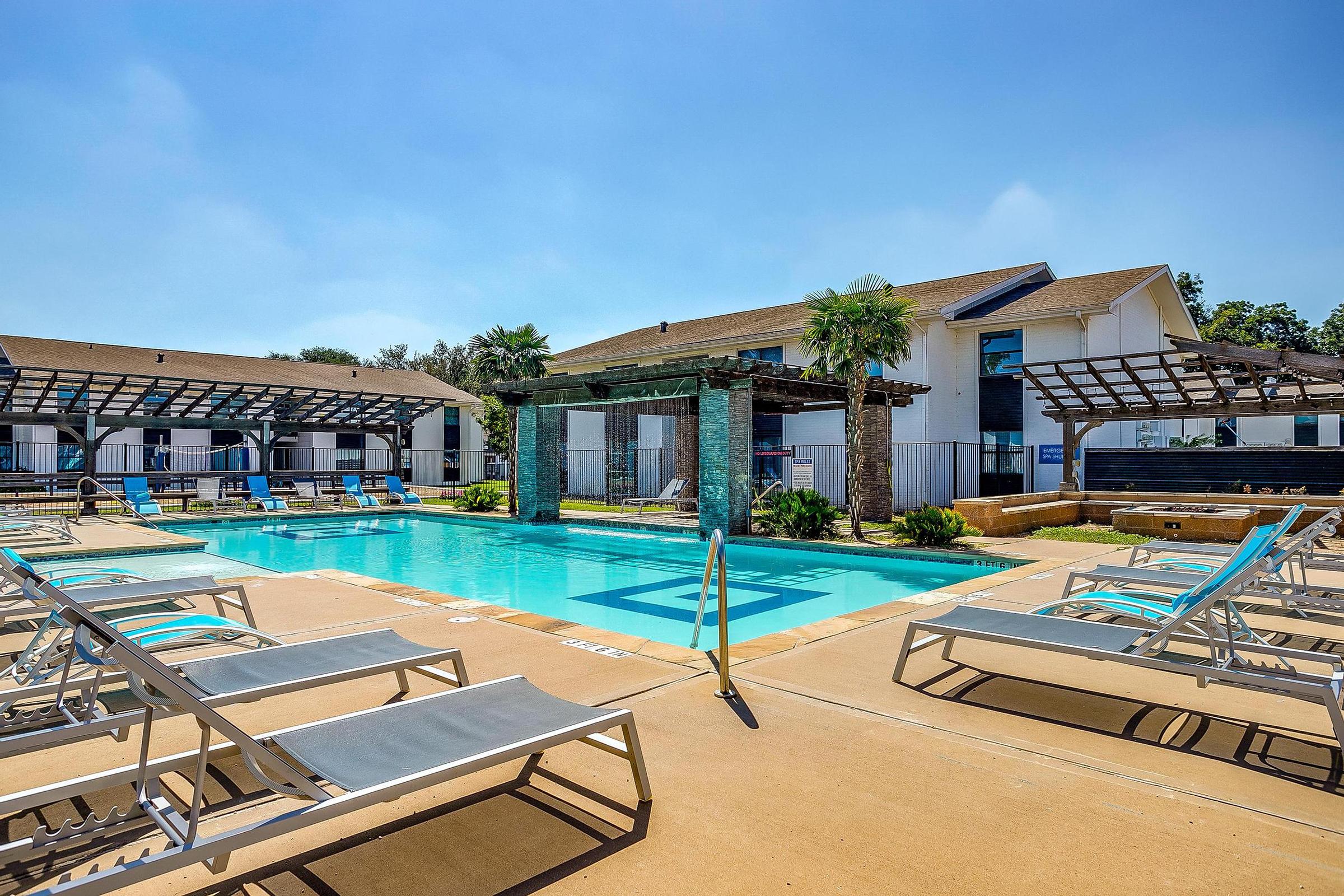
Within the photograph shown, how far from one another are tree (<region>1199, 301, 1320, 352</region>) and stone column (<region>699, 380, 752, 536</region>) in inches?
1499

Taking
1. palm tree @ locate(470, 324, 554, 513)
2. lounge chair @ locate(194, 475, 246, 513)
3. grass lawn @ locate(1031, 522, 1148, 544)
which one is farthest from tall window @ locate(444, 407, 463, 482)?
grass lawn @ locate(1031, 522, 1148, 544)

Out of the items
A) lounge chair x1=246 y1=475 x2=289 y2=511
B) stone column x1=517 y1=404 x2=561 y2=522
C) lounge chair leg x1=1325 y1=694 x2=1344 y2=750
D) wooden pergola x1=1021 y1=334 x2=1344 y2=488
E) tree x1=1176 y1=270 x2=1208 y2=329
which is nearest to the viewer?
lounge chair leg x1=1325 y1=694 x2=1344 y2=750

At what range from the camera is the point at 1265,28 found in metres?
13.4

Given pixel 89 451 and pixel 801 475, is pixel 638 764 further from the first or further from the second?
pixel 89 451

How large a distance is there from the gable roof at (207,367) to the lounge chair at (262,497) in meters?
3.05

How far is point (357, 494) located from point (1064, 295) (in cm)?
2173

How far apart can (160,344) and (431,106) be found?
28184 mm

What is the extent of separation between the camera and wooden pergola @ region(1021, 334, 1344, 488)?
38.7ft

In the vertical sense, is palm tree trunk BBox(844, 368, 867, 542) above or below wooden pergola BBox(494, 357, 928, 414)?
below

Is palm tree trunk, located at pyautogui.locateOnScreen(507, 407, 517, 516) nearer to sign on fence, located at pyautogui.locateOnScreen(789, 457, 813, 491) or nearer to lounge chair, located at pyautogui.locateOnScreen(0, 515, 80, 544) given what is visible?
sign on fence, located at pyautogui.locateOnScreen(789, 457, 813, 491)

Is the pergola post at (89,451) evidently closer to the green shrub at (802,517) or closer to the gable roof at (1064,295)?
the green shrub at (802,517)

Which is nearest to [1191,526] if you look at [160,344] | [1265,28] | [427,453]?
[1265,28]

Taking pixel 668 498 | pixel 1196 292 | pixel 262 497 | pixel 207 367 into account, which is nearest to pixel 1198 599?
pixel 668 498

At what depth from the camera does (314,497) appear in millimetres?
23078
